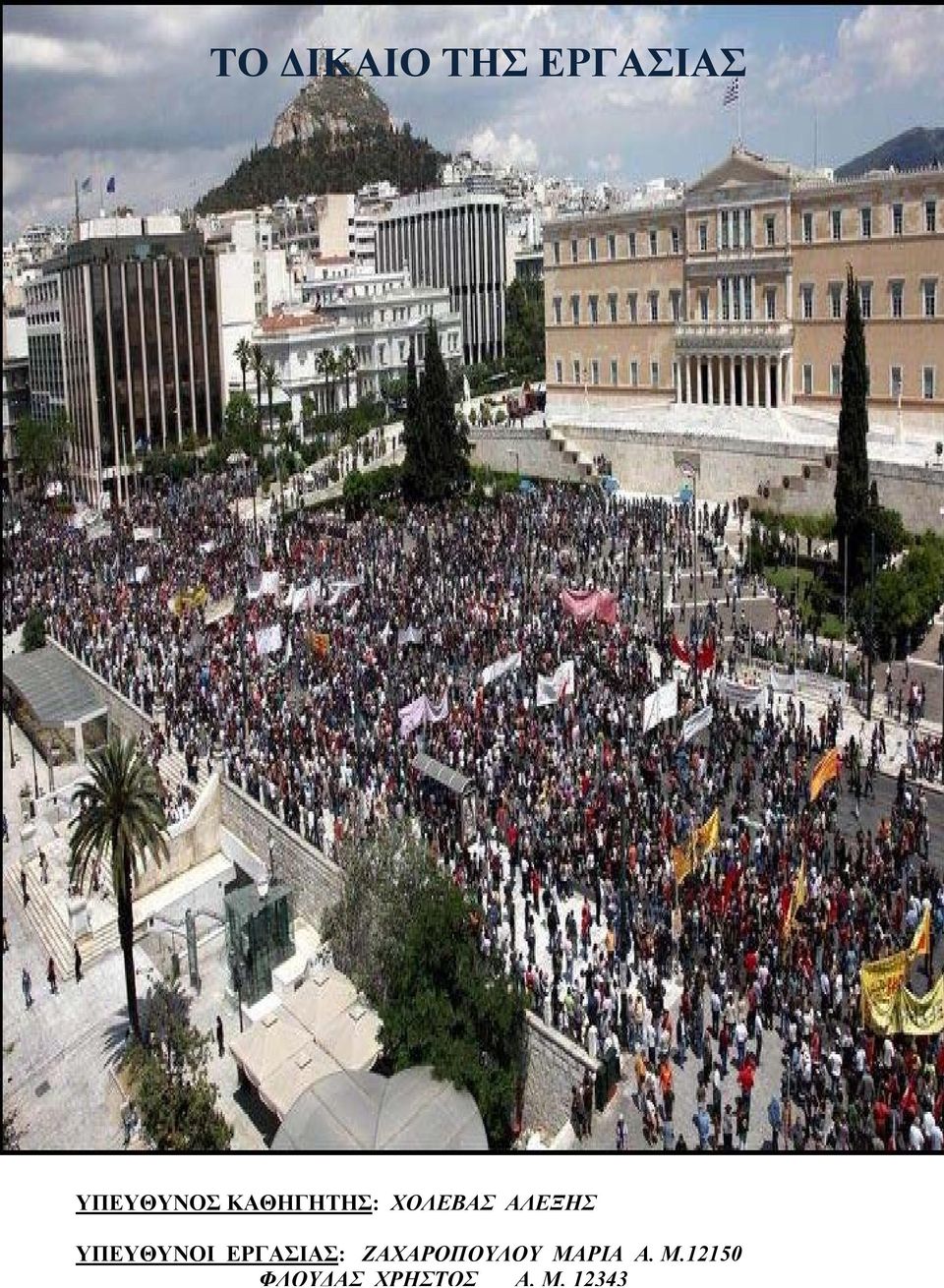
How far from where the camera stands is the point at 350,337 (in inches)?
2840

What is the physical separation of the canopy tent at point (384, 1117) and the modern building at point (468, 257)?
73.4 meters

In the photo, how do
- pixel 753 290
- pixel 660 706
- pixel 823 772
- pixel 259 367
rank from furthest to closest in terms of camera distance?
pixel 259 367, pixel 753 290, pixel 660 706, pixel 823 772

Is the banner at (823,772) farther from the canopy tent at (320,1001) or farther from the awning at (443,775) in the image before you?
the canopy tent at (320,1001)

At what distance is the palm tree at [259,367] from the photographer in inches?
2534

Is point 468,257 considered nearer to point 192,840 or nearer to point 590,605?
point 590,605

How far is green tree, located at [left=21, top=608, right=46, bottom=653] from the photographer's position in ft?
133

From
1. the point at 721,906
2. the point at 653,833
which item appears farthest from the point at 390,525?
the point at 721,906

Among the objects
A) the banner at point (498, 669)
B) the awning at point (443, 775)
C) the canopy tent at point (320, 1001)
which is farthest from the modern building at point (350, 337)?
the canopy tent at point (320, 1001)

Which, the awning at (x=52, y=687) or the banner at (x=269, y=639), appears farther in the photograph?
the awning at (x=52, y=687)

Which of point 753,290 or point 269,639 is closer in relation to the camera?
Answer: point 269,639

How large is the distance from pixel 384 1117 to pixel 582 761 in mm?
9952

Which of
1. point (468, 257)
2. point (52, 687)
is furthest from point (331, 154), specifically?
point (52, 687)
